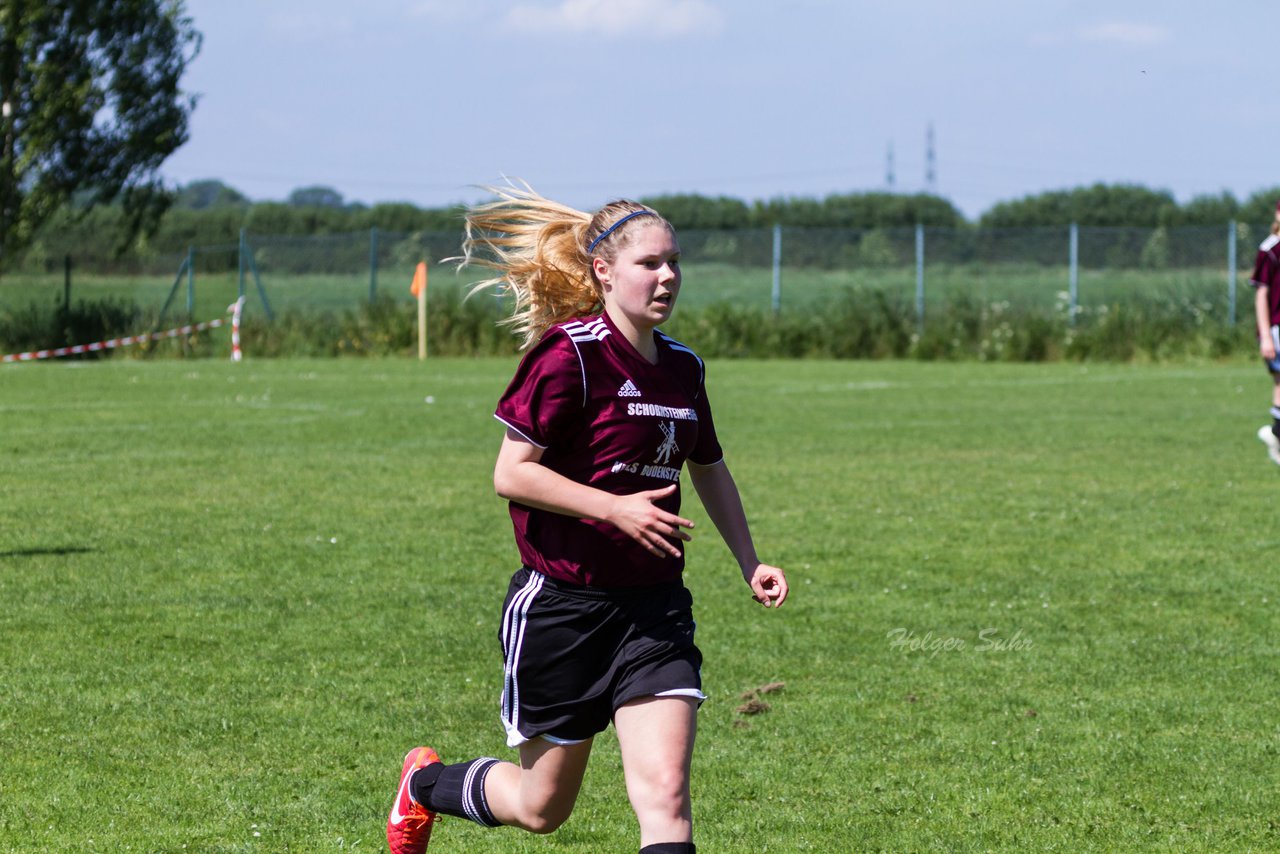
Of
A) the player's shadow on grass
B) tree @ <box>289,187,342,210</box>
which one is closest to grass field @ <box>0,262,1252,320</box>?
the player's shadow on grass

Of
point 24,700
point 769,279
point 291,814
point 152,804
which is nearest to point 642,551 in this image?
point 291,814

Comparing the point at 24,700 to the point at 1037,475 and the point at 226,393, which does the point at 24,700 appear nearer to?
the point at 1037,475

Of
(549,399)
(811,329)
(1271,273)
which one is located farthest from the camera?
(811,329)

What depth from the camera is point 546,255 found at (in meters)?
4.66

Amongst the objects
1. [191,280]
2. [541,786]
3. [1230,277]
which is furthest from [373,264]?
[541,786]

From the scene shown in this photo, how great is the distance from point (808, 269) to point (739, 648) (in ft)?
110

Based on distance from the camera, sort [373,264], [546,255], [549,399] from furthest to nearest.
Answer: [373,264] < [546,255] < [549,399]

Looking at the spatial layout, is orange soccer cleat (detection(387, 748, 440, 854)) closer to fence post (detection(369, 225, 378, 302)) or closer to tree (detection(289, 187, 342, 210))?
fence post (detection(369, 225, 378, 302))

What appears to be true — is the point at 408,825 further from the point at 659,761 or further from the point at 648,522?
the point at 648,522

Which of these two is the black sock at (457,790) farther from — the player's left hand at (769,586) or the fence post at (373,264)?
the fence post at (373,264)

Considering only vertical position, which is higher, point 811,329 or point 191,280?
point 191,280

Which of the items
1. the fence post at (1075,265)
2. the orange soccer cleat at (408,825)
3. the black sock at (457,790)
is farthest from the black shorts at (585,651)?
the fence post at (1075,265)

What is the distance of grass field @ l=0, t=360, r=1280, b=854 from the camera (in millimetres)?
5301

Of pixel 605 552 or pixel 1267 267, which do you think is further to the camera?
pixel 1267 267
